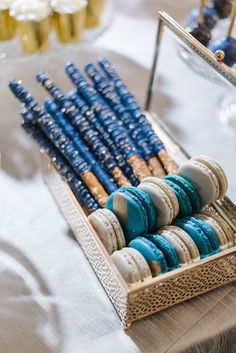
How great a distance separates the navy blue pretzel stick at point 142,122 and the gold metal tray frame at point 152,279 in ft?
0.32

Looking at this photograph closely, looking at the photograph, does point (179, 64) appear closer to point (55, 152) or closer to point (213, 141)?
point (213, 141)

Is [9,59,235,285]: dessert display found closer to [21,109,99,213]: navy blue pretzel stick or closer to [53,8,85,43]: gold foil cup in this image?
[21,109,99,213]: navy blue pretzel stick

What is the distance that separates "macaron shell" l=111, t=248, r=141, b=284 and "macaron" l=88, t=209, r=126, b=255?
0.03 meters

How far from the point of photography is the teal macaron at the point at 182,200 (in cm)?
57

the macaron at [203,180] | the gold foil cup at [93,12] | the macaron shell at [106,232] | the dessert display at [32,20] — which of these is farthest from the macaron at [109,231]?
the gold foil cup at [93,12]

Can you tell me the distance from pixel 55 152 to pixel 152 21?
52 cm

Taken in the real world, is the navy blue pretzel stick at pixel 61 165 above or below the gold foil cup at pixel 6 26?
below

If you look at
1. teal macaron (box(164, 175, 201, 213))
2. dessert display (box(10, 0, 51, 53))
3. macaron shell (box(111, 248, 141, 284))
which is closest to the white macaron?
macaron shell (box(111, 248, 141, 284))

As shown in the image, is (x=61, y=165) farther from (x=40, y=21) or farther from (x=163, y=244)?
(x=40, y=21)

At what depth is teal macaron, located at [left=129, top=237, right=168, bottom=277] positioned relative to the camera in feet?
1.69

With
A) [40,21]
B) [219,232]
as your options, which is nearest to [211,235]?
[219,232]

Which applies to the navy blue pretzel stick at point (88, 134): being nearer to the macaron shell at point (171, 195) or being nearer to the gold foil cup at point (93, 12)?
the macaron shell at point (171, 195)

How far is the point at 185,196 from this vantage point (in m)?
0.57

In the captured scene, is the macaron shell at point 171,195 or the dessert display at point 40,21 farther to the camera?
the dessert display at point 40,21
